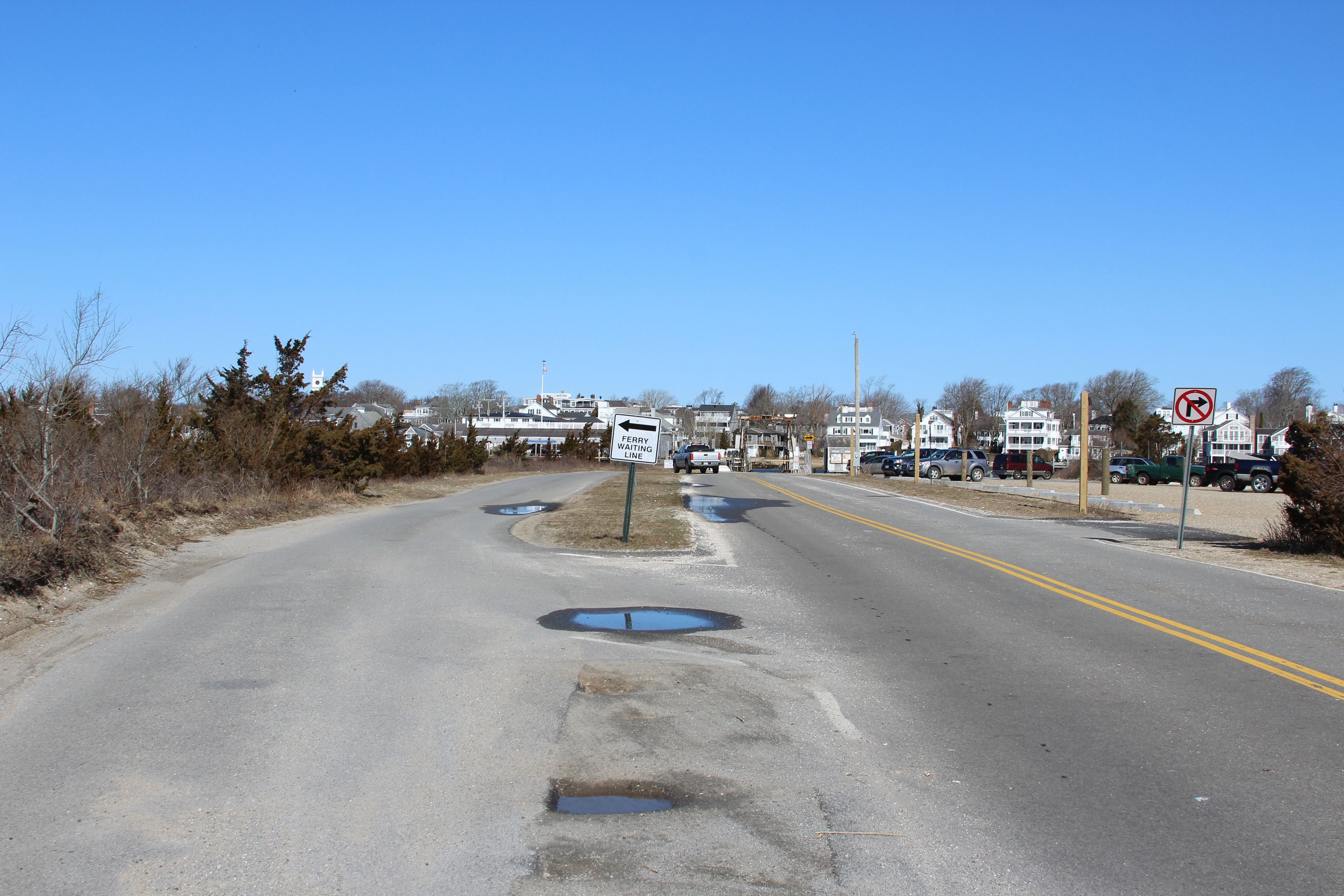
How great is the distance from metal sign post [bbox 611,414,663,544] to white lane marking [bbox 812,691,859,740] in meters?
9.78

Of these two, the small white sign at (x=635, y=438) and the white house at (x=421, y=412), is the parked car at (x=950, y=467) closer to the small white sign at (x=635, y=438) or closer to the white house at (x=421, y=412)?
the small white sign at (x=635, y=438)

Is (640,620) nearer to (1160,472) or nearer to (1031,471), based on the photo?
(1031,471)

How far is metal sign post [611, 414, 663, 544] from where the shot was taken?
16984 mm

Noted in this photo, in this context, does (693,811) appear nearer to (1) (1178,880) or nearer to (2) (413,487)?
(1) (1178,880)

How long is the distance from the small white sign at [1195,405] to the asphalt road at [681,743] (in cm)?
548

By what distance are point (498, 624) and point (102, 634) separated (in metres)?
3.60

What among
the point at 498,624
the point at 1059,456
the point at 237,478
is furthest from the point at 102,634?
the point at 1059,456

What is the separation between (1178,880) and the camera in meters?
4.25

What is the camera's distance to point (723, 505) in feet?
94.0

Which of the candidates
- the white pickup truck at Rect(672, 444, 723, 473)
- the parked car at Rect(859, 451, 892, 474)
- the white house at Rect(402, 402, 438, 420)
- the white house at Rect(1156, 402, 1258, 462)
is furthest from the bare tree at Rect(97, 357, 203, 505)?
the white house at Rect(402, 402, 438, 420)

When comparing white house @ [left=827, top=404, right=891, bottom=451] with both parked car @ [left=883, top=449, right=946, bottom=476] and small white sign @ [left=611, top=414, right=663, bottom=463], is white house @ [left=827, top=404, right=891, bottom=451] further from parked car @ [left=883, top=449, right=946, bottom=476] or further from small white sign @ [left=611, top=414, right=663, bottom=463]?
small white sign @ [left=611, top=414, right=663, bottom=463]

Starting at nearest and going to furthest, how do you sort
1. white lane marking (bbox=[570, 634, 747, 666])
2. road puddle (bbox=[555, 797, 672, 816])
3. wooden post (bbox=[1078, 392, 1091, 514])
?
road puddle (bbox=[555, 797, 672, 816])
white lane marking (bbox=[570, 634, 747, 666])
wooden post (bbox=[1078, 392, 1091, 514])

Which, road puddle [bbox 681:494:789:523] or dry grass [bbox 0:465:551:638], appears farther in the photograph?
road puddle [bbox 681:494:789:523]

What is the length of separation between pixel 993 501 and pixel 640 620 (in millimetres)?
23231
